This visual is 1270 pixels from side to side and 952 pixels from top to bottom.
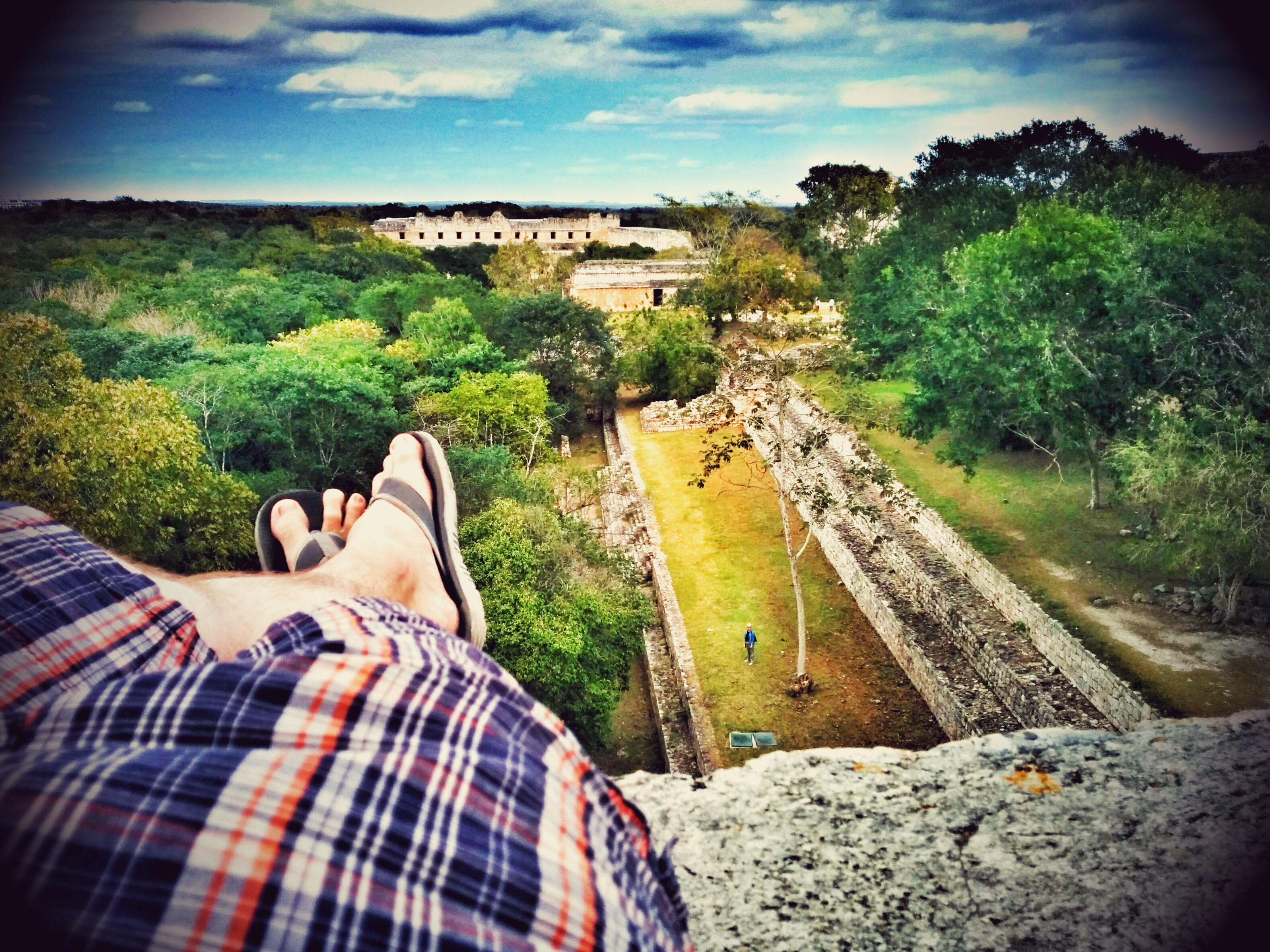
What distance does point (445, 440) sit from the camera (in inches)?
637

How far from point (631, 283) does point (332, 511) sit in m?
34.8

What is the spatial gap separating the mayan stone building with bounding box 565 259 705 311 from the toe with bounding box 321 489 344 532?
32462mm

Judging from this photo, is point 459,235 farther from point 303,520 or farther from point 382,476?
point 382,476

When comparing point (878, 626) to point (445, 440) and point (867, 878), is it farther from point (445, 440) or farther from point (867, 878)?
point (867, 878)

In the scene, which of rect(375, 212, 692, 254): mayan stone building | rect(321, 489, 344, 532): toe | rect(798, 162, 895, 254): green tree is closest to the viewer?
rect(321, 489, 344, 532): toe

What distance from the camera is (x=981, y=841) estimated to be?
2121 millimetres

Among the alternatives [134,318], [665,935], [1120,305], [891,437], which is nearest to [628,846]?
[665,935]

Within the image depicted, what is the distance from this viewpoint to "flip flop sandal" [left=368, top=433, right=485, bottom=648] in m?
2.45

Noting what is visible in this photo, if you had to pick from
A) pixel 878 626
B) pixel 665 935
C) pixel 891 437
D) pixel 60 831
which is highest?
pixel 60 831

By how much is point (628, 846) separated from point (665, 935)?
123mm

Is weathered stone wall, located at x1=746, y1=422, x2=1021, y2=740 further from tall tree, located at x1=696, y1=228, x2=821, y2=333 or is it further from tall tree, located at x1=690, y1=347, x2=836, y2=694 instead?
tall tree, located at x1=696, y1=228, x2=821, y2=333

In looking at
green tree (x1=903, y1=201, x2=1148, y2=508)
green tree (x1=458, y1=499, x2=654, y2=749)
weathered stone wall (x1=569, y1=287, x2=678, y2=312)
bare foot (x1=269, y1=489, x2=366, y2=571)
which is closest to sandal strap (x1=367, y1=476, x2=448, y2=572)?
bare foot (x1=269, y1=489, x2=366, y2=571)

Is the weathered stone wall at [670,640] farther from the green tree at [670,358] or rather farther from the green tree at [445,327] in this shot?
the green tree at [445,327]

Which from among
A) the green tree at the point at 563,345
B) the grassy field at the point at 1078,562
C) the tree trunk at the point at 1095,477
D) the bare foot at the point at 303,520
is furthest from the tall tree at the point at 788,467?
the green tree at the point at 563,345
